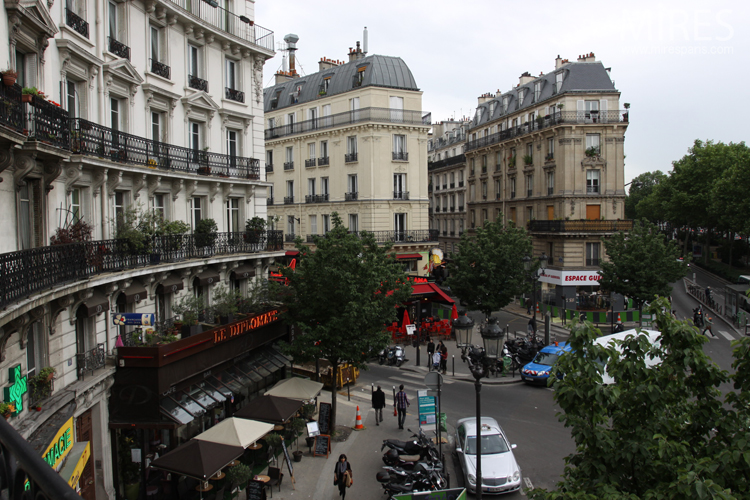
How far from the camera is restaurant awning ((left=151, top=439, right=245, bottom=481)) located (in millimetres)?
12375

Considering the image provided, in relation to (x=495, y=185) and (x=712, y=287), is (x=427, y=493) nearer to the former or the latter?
(x=495, y=185)

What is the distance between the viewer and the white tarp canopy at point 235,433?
1390cm

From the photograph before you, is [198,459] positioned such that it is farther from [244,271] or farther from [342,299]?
[244,271]

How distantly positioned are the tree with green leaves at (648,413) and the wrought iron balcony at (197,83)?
16358 millimetres

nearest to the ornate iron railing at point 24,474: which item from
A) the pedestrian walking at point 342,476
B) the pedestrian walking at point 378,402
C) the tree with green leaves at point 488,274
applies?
the pedestrian walking at point 342,476

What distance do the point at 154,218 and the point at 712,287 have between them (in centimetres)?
5160

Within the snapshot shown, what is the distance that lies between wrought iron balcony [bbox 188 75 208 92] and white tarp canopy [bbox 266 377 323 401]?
10937mm

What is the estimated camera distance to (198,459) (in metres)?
12.6

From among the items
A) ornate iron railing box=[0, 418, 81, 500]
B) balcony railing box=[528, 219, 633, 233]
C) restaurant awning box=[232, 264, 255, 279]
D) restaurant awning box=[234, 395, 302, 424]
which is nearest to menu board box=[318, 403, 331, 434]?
restaurant awning box=[234, 395, 302, 424]

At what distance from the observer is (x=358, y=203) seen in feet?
121

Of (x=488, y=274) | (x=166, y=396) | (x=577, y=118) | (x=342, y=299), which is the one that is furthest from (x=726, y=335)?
(x=166, y=396)

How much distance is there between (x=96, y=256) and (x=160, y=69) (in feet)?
24.0

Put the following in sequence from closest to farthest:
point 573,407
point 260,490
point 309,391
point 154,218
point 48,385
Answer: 1. point 573,407
2. point 48,385
3. point 260,490
4. point 154,218
5. point 309,391

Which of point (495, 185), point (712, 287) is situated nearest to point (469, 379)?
point (495, 185)
